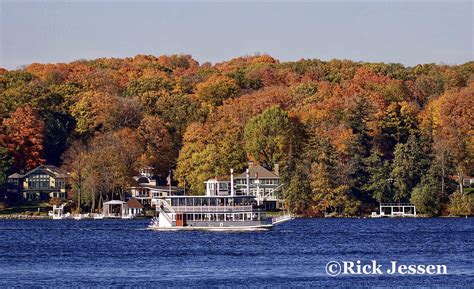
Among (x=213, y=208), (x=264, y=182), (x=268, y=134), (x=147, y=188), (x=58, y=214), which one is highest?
(x=268, y=134)

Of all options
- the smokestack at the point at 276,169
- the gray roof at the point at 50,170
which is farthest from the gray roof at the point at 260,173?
the gray roof at the point at 50,170

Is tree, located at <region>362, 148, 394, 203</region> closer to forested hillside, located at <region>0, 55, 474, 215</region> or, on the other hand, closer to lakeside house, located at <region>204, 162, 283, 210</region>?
forested hillside, located at <region>0, 55, 474, 215</region>

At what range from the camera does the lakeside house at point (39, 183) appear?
140000 mm

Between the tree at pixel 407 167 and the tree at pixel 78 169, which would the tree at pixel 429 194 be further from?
the tree at pixel 78 169

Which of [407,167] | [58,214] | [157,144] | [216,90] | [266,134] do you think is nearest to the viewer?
[407,167]

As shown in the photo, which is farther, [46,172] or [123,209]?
[46,172]

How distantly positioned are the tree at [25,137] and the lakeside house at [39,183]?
82.1 inches

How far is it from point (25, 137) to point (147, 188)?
14.9 meters

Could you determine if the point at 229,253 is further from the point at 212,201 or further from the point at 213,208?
the point at 213,208

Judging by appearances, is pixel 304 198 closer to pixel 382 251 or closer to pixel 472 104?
pixel 472 104

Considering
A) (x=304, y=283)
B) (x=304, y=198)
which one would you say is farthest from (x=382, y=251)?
(x=304, y=198)

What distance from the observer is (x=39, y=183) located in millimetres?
141000

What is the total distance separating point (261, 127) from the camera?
135125 mm

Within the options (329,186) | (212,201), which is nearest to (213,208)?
(212,201)
